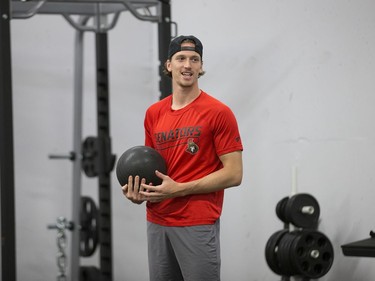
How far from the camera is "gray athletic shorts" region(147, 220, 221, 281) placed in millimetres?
2297

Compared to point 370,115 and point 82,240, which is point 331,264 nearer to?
point 370,115

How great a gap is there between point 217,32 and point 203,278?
86.7 inches

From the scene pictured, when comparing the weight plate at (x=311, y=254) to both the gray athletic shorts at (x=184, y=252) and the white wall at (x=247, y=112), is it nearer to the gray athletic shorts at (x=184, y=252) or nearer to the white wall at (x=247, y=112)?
the white wall at (x=247, y=112)

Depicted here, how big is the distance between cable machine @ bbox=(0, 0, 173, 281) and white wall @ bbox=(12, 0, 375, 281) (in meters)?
0.51

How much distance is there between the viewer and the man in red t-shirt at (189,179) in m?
2.29

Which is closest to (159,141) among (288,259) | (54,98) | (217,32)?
(288,259)

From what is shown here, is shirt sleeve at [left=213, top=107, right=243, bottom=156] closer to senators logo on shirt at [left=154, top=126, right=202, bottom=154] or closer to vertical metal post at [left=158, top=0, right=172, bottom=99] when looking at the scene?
senators logo on shirt at [left=154, top=126, right=202, bottom=154]

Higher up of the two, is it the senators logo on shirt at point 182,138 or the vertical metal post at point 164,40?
the vertical metal post at point 164,40

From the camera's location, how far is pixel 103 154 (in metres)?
4.10

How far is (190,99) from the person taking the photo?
7.83 feet

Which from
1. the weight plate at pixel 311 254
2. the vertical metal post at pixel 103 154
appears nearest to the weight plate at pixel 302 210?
the weight plate at pixel 311 254

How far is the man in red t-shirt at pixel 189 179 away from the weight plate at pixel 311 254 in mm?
1215

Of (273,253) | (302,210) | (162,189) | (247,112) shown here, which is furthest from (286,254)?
(162,189)

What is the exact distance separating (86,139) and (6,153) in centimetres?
95
